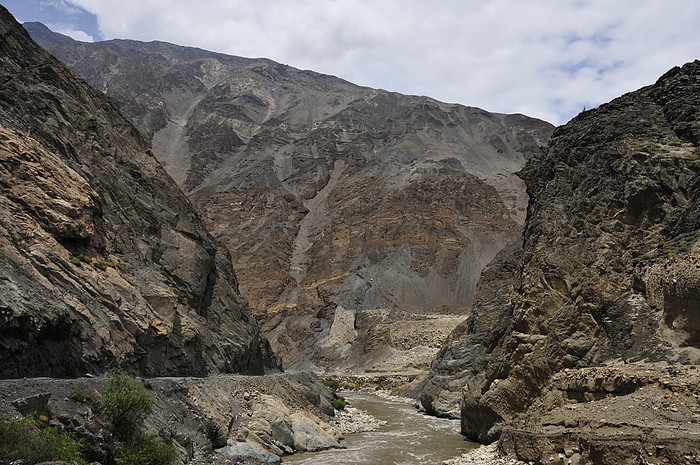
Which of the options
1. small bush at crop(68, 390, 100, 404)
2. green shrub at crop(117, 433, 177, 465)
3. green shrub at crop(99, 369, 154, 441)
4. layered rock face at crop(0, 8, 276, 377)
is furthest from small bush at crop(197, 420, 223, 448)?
small bush at crop(68, 390, 100, 404)

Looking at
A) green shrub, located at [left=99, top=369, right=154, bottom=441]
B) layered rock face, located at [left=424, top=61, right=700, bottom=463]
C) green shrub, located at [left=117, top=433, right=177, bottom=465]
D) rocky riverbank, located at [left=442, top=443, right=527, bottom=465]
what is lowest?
rocky riverbank, located at [left=442, top=443, right=527, bottom=465]

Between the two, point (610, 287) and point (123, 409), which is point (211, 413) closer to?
point (123, 409)

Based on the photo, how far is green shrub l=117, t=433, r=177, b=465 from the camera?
14.0m

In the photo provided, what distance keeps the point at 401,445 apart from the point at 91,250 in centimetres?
→ 1729

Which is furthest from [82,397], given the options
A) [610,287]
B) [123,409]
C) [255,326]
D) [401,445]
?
[255,326]

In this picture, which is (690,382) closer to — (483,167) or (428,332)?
(428,332)

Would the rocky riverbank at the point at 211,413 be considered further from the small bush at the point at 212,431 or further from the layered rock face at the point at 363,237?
the layered rock face at the point at 363,237

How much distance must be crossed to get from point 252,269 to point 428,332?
2152 inches

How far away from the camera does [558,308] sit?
21.8 m

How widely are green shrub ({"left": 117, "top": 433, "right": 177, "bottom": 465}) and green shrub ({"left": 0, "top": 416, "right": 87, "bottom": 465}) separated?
2044mm

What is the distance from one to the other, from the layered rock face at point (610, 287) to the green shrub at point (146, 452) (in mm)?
10350

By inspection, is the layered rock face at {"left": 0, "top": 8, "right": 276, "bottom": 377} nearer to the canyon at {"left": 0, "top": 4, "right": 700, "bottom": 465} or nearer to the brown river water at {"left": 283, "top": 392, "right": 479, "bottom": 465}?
the canyon at {"left": 0, "top": 4, "right": 700, "bottom": 465}

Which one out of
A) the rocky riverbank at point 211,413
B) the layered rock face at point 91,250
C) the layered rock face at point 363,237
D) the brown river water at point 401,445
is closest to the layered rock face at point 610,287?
the brown river water at point 401,445

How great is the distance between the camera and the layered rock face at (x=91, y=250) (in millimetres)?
18984
